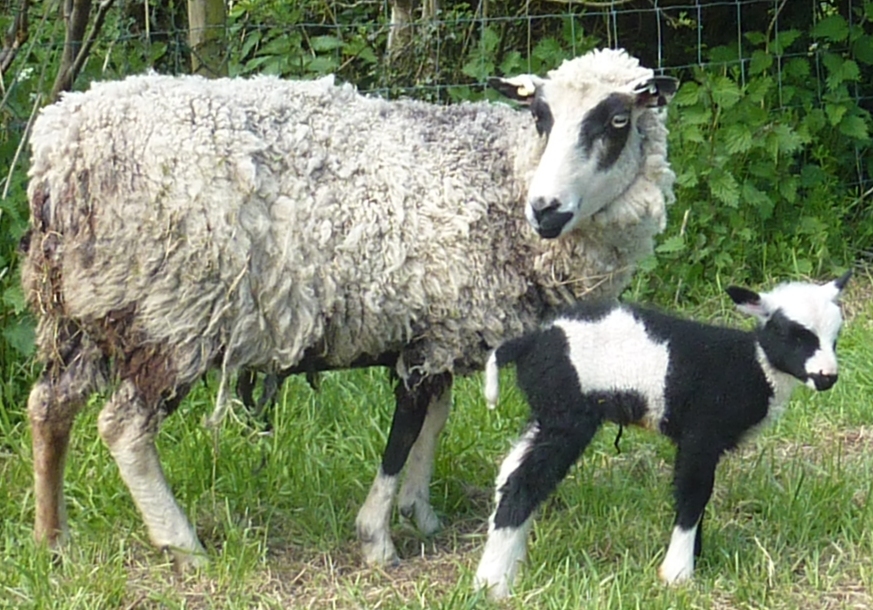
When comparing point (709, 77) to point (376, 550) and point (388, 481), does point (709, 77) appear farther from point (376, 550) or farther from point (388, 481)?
Result: point (376, 550)

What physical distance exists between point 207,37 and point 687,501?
2989 mm

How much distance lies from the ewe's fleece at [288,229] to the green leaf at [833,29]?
9.30ft

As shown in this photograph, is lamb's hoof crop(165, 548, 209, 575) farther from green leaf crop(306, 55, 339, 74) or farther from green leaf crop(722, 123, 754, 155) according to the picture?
green leaf crop(722, 123, 754, 155)

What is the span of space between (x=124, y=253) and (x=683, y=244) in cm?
303

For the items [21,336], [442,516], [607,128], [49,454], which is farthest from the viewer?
[21,336]

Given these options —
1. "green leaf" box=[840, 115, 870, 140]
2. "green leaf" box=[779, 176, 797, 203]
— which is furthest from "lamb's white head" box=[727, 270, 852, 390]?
"green leaf" box=[840, 115, 870, 140]

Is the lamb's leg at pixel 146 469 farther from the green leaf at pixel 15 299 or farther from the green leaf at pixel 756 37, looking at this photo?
the green leaf at pixel 756 37

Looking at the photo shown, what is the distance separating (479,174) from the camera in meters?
3.84

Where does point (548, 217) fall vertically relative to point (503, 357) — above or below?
above

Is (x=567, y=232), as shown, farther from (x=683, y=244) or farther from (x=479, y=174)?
(x=683, y=244)

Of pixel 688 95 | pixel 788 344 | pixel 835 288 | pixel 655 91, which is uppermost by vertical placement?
pixel 655 91

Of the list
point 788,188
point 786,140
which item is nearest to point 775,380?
point 786,140

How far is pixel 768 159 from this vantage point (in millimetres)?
6191

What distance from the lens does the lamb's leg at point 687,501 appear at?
11.3 ft
